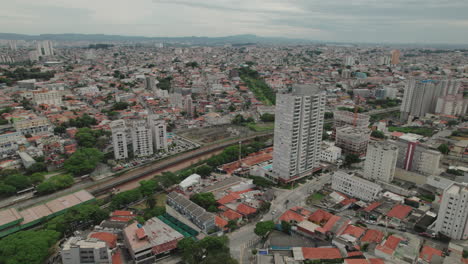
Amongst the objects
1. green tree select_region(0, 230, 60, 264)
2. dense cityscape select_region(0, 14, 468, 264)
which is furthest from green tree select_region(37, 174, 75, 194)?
green tree select_region(0, 230, 60, 264)

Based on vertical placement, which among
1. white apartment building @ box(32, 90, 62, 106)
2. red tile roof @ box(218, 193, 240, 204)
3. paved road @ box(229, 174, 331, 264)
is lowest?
paved road @ box(229, 174, 331, 264)

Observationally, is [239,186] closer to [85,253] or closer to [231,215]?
[231,215]

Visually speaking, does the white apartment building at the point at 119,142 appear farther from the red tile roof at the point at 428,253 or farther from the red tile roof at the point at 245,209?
the red tile roof at the point at 428,253

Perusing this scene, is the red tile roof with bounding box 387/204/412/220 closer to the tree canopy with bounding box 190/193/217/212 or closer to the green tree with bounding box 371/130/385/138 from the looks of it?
the tree canopy with bounding box 190/193/217/212

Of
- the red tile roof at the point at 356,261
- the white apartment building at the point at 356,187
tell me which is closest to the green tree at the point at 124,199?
the red tile roof at the point at 356,261

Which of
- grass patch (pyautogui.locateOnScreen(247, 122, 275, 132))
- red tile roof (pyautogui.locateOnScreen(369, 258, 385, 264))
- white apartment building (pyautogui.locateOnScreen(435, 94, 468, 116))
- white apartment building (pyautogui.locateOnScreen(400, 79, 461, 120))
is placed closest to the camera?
red tile roof (pyautogui.locateOnScreen(369, 258, 385, 264))

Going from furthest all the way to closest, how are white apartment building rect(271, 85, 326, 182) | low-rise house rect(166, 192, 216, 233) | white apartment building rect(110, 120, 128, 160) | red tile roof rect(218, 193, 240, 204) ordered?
white apartment building rect(110, 120, 128, 160) → white apartment building rect(271, 85, 326, 182) → red tile roof rect(218, 193, 240, 204) → low-rise house rect(166, 192, 216, 233)
